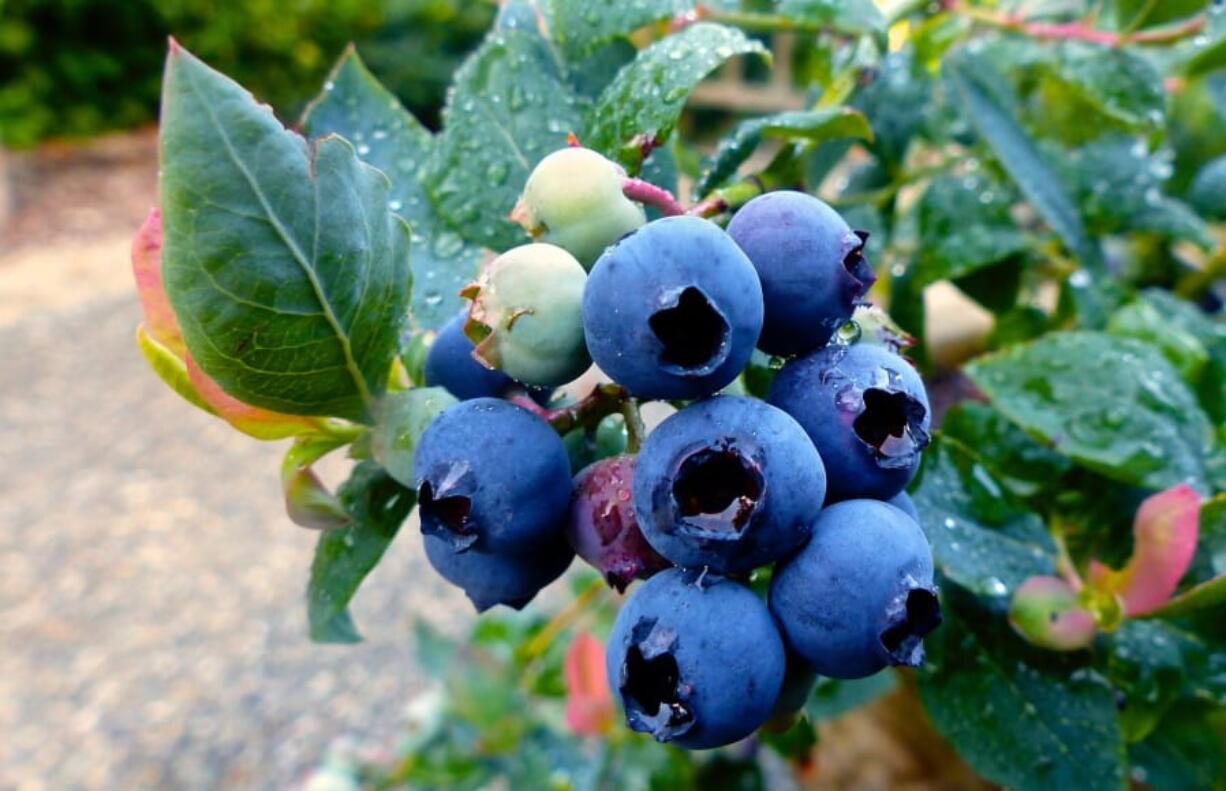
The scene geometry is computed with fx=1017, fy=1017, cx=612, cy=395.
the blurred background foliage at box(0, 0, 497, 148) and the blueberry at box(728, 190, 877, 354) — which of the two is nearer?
the blueberry at box(728, 190, 877, 354)

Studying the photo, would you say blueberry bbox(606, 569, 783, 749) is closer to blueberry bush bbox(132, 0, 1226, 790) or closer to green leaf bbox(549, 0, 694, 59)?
blueberry bush bbox(132, 0, 1226, 790)

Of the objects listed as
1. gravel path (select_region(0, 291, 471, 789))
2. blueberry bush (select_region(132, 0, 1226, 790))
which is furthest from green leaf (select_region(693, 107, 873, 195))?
gravel path (select_region(0, 291, 471, 789))

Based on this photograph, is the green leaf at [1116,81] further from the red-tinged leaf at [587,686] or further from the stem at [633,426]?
the red-tinged leaf at [587,686]

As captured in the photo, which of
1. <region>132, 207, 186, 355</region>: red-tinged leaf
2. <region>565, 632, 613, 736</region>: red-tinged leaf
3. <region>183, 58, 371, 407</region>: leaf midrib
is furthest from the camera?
<region>565, 632, 613, 736</region>: red-tinged leaf

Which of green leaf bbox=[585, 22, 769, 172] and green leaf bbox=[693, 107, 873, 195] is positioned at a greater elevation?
green leaf bbox=[585, 22, 769, 172]

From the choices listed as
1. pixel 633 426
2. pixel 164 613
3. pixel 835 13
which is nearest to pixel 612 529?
pixel 633 426

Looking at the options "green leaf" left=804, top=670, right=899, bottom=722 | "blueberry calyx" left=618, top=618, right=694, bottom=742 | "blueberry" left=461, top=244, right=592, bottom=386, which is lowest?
"green leaf" left=804, top=670, right=899, bottom=722

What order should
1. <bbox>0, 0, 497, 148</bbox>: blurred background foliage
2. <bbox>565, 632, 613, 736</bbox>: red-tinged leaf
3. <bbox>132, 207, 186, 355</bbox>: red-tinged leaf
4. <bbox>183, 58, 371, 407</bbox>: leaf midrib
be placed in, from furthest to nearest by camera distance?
1. <bbox>0, 0, 497, 148</bbox>: blurred background foliage
2. <bbox>565, 632, 613, 736</bbox>: red-tinged leaf
3. <bbox>132, 207, 186, 355</bbox>: red-tinged leaf
4. <bbox>183, 58, 371, 407</bbox>: leaf midrib

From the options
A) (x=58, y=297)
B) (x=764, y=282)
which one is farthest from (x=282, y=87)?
(x=764, y=282)
